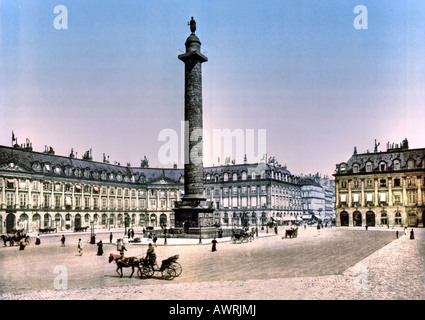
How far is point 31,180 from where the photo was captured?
Answer: 62031 millimetres

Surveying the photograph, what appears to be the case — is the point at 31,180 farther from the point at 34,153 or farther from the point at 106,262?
the point at 106,262

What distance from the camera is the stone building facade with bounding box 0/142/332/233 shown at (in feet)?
198

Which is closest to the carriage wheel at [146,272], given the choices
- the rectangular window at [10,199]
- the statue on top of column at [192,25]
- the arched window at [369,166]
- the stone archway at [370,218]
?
the statue on top of column at [192,25]

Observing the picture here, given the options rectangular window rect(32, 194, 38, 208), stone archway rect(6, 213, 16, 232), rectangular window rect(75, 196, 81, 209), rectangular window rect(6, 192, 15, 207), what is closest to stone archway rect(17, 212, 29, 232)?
stone archway rect(6, 213, 16, 232)

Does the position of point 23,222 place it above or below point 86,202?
below

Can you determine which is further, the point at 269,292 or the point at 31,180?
the point at 31,180

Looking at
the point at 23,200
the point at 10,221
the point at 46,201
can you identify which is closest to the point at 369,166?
the point at 46,201

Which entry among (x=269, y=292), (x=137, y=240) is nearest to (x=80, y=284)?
(x=269, y=292)

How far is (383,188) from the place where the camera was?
218ft

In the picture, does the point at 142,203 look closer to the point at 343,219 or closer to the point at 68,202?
the point at 68,202

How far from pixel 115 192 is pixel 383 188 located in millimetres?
49514

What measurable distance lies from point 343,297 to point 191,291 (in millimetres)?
4857

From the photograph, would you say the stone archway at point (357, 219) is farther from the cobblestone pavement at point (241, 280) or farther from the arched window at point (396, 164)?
the cobblestone pavement at point (241, 280)
